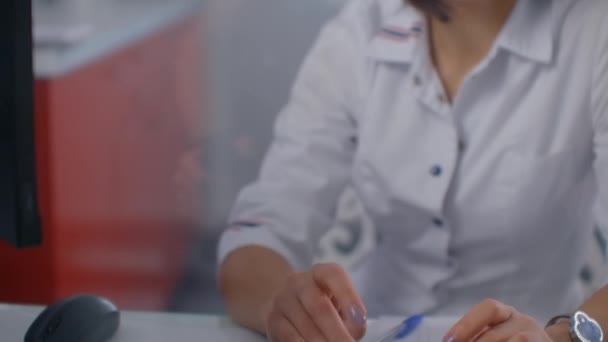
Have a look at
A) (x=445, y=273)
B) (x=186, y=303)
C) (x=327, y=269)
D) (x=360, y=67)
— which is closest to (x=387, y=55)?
(x=360, y=67)

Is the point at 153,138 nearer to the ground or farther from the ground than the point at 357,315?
nearer to the ground

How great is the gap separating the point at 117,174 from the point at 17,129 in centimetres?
125

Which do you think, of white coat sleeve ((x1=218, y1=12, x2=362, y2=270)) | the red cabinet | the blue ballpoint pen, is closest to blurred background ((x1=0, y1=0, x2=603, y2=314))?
the red cabinet

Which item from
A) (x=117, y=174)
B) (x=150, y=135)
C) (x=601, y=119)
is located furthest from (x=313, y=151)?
(x=150, y=135)

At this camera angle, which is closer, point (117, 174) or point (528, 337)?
point (528, 337)

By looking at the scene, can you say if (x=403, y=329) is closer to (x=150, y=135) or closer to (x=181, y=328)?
(x=181, y=328)

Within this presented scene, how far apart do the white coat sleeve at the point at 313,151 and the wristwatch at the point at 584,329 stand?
38 centimetres

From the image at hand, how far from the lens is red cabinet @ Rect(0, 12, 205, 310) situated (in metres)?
1.51

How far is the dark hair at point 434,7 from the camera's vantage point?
1061 mm

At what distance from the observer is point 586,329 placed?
736mm

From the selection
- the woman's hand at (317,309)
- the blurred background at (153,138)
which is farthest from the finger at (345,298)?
the blurred background at (153,138)

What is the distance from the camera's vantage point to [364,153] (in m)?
1.10

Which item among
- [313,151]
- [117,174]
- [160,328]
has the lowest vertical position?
[117,174]

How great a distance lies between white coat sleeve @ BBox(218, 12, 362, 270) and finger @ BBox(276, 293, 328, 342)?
0.89ft
